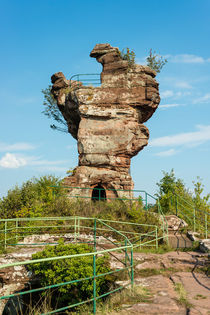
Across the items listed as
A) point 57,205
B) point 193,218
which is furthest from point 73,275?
point 193,218

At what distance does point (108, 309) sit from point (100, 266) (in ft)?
10.7

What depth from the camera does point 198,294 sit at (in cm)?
650

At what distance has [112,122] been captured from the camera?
19844 mm

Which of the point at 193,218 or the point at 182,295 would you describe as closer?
the point at 182,295

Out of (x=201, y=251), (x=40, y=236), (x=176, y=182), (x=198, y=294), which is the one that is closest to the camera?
(x=198, y=294)

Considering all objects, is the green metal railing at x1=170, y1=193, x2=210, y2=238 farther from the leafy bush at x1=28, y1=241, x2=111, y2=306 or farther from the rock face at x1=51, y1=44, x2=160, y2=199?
the leafy bush at x1=28, y1=241, x2=111, y2=306

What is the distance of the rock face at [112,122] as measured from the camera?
19.5 m

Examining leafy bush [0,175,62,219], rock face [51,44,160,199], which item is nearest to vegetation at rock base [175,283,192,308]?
leafy bush [0,175,62,219]

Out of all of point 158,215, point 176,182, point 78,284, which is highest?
point 176,182

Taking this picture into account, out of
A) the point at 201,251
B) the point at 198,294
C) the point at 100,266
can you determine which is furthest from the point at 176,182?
the point at 198,294

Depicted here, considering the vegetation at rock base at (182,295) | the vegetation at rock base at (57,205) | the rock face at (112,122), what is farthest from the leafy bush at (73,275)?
the rock face at (112,122)

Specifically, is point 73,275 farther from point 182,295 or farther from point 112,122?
point 112,122

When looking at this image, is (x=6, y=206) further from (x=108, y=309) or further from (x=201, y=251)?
(x=108, y=309)

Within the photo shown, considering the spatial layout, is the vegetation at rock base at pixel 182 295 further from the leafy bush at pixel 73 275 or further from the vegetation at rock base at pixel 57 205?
the vegetation at rock base at pixel 57 205
